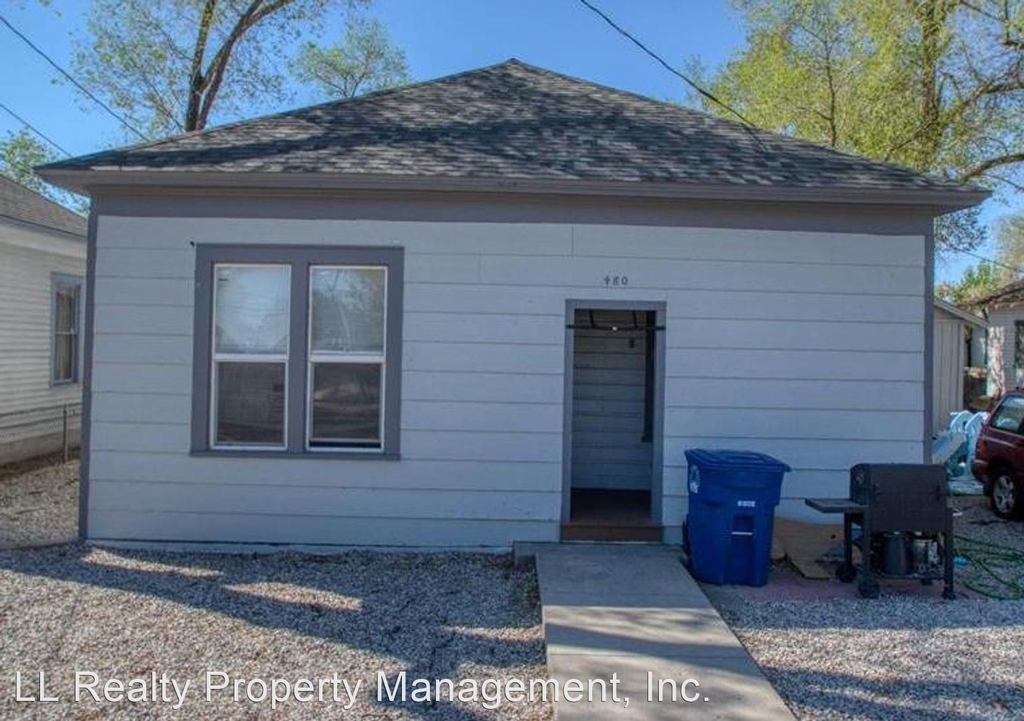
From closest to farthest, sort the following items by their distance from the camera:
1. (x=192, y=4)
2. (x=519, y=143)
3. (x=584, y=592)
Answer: (x=584, y=592) → (x=519, y=143) → (x=192, y=4)

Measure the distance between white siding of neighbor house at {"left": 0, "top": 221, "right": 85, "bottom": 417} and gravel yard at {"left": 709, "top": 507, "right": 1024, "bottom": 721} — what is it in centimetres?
979

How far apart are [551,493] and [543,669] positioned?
7.99 ft

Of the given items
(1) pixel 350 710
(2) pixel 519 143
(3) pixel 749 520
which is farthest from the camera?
(2) pixel 519 143

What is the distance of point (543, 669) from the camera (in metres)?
4.49

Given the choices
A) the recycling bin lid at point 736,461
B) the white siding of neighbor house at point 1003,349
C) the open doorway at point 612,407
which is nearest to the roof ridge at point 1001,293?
the white siding of neighbor house at point 1003,349

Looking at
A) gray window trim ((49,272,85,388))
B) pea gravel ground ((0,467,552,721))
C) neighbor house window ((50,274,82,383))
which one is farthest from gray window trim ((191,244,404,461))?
neighbor house window ((50,274,82,383))

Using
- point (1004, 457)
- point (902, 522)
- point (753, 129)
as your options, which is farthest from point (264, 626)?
point (1004, 457)

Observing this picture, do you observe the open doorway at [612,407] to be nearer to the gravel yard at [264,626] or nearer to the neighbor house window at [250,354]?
the gravel yard at [264,626]

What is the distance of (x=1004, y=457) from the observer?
30.7 ft

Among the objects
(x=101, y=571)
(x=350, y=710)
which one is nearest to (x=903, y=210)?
(x=350, y=710)

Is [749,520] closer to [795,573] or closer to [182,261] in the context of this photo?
[795,573]

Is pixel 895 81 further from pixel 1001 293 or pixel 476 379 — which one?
pixel 476 379

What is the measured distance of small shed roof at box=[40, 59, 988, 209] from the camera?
6.63 m

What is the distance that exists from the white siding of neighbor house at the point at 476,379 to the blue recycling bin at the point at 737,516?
821 mm
